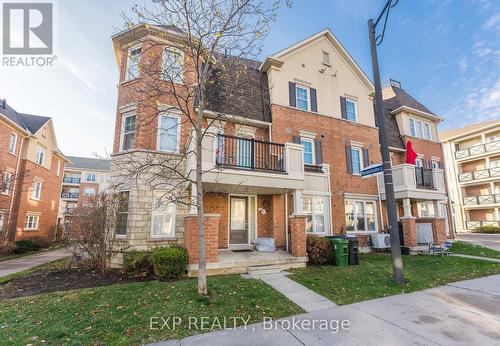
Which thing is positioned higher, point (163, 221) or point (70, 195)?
point (70, 195)

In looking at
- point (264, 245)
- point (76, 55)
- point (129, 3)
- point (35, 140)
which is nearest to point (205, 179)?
point (264, 245)

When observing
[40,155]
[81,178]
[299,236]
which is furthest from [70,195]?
[299,236]

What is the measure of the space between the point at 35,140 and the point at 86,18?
18388 mm

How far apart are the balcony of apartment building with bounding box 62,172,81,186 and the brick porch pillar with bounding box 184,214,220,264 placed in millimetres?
51826

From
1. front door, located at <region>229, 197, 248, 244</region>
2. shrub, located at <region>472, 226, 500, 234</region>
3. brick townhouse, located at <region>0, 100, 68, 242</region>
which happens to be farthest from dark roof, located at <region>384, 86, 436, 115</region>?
brick townhouse, located at <region>0, 100, 68, 242</region>

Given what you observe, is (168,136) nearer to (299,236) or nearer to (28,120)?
(299,236)

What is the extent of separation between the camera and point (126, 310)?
5012mm

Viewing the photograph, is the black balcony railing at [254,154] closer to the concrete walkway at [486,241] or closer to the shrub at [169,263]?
the shrub at [169,263]

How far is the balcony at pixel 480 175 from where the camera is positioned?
2905 centimetres

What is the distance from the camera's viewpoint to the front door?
37.1 ft

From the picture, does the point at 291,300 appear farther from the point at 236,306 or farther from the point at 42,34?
the point at 42,34

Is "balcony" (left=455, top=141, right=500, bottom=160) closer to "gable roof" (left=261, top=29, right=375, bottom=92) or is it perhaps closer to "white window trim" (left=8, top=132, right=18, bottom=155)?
"gable roof" (left=261, top=29, right=375, bottom=92)

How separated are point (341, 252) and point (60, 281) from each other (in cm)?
974

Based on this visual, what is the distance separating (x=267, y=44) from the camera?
7102 millimetres
